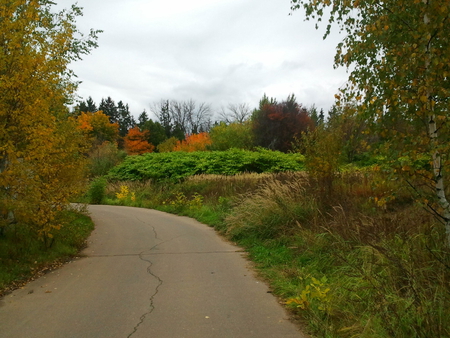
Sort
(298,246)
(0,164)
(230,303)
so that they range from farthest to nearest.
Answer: (298,246)
(0,164)
(230,303)

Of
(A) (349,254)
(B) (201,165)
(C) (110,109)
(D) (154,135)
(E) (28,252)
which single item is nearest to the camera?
(A) (349,254)

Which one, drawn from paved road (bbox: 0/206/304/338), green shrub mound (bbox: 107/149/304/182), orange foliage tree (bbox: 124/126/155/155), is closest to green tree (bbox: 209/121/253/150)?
green shrub mound (bbox: 107/149/304/182)

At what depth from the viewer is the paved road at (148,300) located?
511 centimetres

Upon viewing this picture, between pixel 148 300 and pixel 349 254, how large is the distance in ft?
12.0

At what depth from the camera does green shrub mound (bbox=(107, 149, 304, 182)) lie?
28188 millimetres

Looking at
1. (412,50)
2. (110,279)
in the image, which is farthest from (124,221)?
(412,50)

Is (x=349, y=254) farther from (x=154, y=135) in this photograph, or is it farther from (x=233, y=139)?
(x=154, y=135)

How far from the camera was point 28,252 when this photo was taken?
879cm

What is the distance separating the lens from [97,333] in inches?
196

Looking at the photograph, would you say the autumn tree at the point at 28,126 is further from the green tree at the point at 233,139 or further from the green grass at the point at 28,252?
the green tree at the point at 233,139

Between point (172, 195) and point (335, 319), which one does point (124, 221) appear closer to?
point (172, 195)

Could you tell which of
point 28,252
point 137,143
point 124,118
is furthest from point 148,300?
point 124,118

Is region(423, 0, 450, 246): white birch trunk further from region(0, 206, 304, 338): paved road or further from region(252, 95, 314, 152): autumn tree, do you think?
region(252, 95, 314, 152): autumn tree

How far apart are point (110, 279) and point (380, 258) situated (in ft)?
15.8
